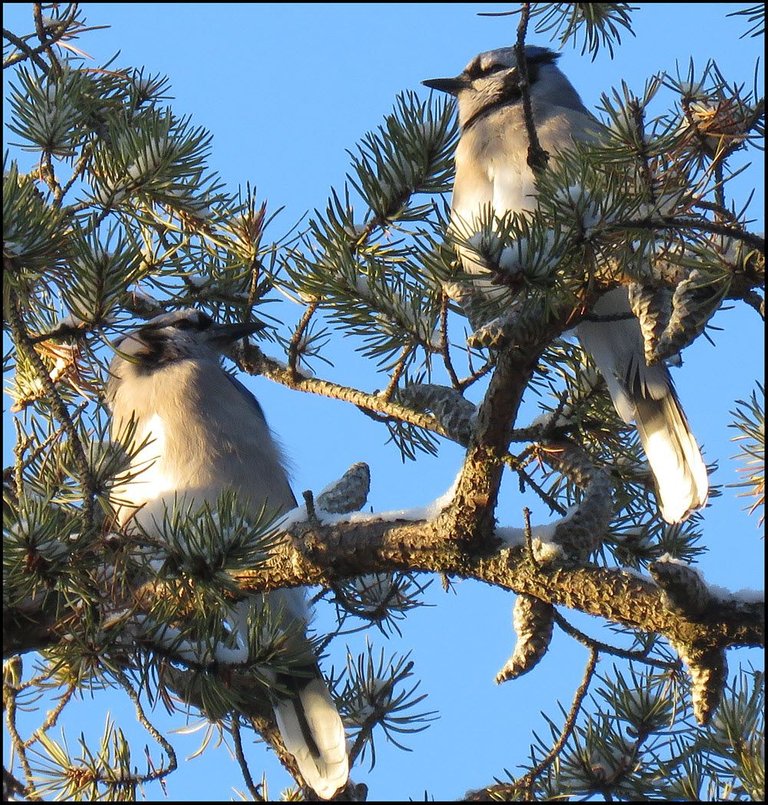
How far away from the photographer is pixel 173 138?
2.80m

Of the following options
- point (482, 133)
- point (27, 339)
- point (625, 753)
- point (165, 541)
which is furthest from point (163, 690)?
point (482, 133)

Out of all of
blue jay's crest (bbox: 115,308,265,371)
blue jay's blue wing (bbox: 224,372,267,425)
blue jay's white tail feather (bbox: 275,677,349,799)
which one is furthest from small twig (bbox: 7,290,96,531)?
blue jay's blue wing (bbox: 224,372,267,425)

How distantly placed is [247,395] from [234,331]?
0.74 m

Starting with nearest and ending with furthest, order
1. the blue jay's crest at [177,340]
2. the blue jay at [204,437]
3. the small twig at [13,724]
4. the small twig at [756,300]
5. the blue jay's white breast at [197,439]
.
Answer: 1. the small twig at [756,300]
2. the small twig at [13,724]
3. the blue jay at [204,437]
4. the blue jay's white breast at [197,439]
5. the blue jay's crest at [177,340]

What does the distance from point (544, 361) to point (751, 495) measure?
1318 mm

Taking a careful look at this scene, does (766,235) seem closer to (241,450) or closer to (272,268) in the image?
(272,268)

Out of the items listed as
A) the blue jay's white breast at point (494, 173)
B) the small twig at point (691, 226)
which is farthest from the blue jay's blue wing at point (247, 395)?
the small twig at point (691, 226)

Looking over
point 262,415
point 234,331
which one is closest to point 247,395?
point 262,415

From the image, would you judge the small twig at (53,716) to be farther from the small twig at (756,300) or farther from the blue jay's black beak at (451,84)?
the blue jay's black beak at (451,84)

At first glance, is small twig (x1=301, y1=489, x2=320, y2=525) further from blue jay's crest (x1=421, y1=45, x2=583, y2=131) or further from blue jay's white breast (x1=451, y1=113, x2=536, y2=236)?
blue jay's crest (x1=421, y1=45, x2=583, y2=131)

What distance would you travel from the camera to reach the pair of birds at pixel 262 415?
3080 millimetres

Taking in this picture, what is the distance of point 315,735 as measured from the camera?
3059mm

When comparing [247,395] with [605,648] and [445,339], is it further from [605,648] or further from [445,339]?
[605,648]

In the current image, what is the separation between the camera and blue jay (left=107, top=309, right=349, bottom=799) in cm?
319
